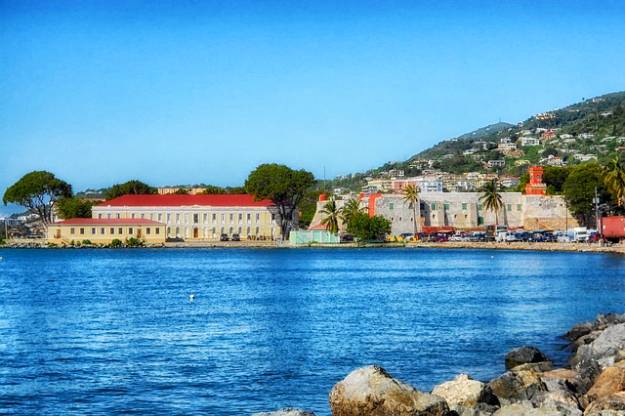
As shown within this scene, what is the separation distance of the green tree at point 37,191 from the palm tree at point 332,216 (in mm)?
39402

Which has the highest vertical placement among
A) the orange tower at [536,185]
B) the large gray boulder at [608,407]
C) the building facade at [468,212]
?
the orange tower at [536,185]

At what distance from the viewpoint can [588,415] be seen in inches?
579

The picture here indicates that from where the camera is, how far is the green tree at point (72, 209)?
5281 inches

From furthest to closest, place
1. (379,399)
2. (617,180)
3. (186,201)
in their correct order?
(186,201), (617,180), (379,399)

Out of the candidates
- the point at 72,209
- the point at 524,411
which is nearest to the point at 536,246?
the point at 72,209

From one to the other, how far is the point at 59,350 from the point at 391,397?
48.2 ft

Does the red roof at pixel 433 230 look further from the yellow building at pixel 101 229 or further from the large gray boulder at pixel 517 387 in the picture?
the large gray boulder at pixel 517 387

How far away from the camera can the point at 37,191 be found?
134m

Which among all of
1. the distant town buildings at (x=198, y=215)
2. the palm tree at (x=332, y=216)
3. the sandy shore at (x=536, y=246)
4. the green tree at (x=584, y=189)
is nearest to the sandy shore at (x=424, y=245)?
the sandy shore at (x=536, y=246)

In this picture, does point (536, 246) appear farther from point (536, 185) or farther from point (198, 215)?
point (198, 215)

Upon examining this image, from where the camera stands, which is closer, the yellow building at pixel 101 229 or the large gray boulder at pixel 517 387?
the large gray boulder at pixel 517 387

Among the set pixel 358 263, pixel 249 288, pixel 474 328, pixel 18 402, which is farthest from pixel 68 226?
pixel 18 402

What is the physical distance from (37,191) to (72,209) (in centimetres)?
541

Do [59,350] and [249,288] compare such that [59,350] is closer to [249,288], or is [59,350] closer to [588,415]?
[588,415]
